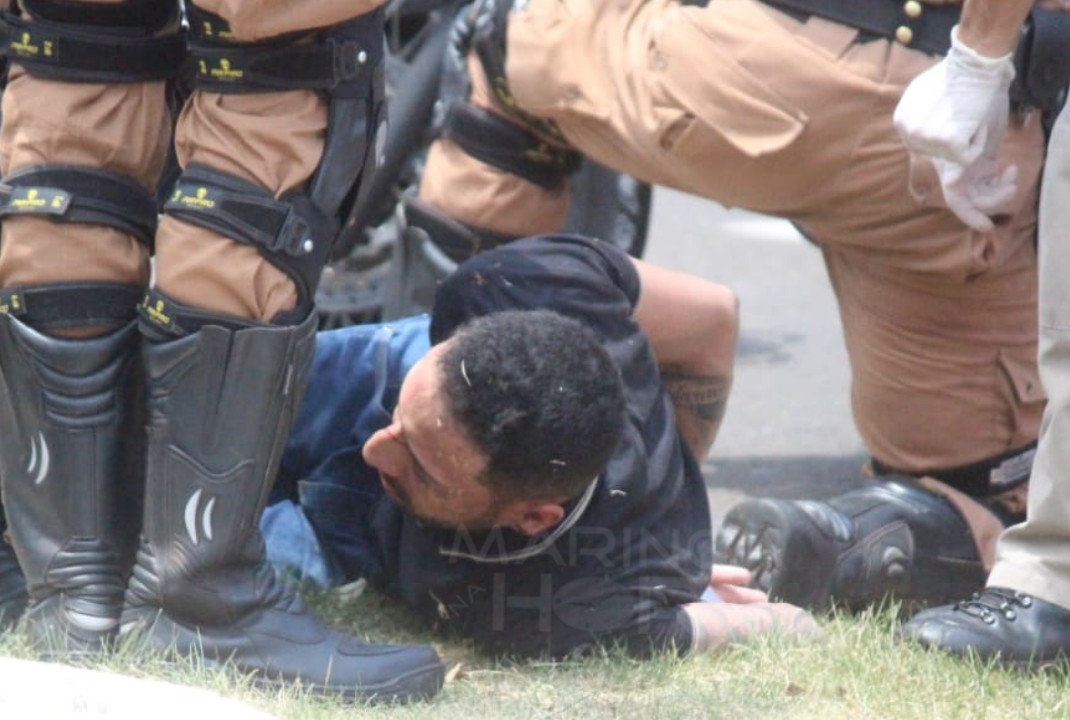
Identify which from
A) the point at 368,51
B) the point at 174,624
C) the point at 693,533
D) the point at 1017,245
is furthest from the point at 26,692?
the point at 1017,245

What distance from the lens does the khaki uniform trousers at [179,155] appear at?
7.93 feet

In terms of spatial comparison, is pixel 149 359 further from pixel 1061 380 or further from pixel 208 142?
pixel 1061 380

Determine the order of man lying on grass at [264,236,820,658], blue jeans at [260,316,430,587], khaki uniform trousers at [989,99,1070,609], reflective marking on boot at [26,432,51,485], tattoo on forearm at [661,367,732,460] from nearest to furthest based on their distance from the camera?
reflective marking on boot at [26,432,51,485], man lying on grass at [264,236,820,658], khaki uniform trousers at [989,99,1070,609], blue jeans at [260,316,430,587], tattoo on forearm at [661,367,732,460]

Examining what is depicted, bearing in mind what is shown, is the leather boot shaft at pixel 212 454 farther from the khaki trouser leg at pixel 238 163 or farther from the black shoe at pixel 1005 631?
the black shoe at pixel 1005 631

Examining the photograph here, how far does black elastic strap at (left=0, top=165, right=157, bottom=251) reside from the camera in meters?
2.42

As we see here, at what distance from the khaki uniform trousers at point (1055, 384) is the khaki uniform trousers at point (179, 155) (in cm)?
101

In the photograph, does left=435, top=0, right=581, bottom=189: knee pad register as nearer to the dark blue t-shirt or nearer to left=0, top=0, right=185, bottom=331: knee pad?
the dark blue t-shirt

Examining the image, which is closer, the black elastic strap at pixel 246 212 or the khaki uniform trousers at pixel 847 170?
the black elastic strap at pixel 246 212

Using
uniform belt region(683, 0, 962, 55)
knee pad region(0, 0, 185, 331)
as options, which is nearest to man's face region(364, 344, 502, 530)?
knee pad region(0, 0, 185, 331)

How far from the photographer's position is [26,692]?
7.02 feet

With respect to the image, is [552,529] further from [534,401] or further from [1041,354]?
[1041,354]

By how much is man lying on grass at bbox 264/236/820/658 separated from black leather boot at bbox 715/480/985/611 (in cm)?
11

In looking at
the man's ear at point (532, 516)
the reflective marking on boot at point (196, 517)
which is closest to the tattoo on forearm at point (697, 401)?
the man's ear at point (532, 516)

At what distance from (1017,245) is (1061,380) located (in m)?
0.62
